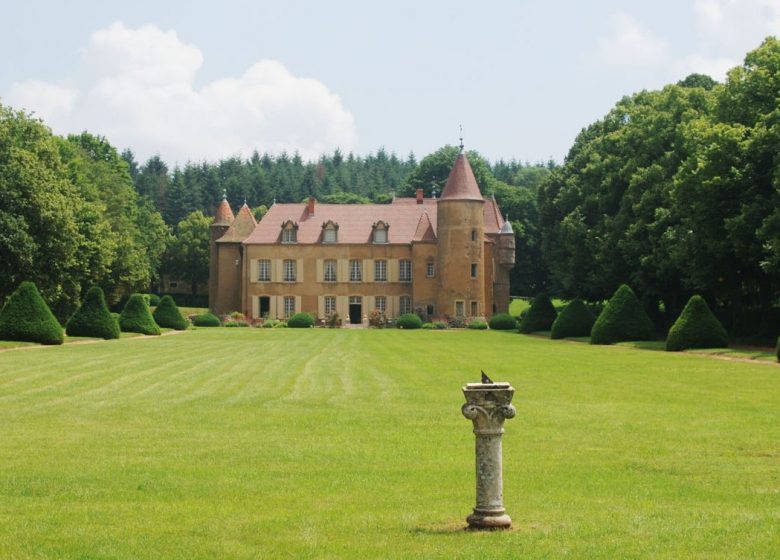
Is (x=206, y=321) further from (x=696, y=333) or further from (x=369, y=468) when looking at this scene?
(x=369, y=468)

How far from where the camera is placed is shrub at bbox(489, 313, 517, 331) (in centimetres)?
6700

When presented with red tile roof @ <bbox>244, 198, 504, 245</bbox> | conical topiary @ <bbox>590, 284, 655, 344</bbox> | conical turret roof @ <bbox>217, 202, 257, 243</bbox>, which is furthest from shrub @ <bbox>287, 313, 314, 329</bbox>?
conical topiary @ <bbox>590, 284, 655, 344</bbox>

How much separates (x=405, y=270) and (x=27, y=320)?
4013 centimetres

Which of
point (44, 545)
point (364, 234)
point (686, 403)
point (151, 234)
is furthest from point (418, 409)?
point (151, 234)

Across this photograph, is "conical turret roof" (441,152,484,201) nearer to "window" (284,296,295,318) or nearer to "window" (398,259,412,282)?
"window" (398,259,412,282)

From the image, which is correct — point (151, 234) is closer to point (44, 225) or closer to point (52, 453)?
point (44, 225)

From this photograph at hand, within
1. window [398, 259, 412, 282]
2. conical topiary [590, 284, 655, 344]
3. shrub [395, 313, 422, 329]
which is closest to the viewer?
conical topiary [590, 284, 655, 344]

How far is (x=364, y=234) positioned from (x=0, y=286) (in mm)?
33390

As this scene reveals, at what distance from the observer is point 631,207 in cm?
5262

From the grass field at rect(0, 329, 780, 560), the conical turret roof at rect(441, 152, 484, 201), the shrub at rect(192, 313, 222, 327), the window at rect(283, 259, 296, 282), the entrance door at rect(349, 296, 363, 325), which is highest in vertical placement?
the conical turret roof at rect(441, 152, 484, 201)

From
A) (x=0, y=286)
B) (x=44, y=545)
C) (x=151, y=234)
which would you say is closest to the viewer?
(x=44, y=545)

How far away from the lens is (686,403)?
59.0ft

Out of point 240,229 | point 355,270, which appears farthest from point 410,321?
point 240,229

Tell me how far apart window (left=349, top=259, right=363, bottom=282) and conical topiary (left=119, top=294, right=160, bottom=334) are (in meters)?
25.6
